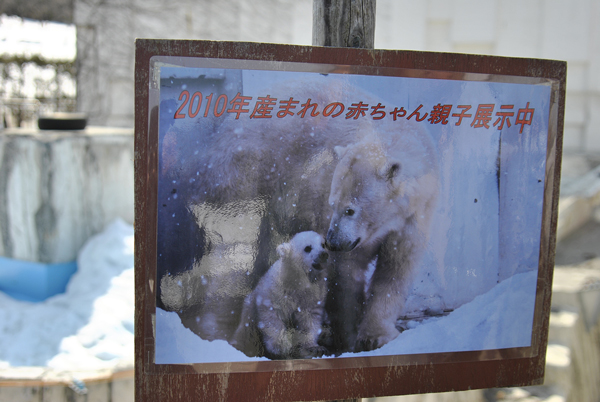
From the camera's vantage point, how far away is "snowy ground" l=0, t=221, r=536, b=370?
2.92ft

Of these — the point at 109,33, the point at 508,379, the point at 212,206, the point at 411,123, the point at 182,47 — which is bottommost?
the point at 508,379

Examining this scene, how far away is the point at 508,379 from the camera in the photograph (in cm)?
100

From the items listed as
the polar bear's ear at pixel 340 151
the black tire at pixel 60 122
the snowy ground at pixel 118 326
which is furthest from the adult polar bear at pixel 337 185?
the black tire at pixel 60 122

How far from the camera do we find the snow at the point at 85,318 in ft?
8.02

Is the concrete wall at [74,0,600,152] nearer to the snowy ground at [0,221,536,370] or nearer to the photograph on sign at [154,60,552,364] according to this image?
the snowy ground at [0,221,536,370]

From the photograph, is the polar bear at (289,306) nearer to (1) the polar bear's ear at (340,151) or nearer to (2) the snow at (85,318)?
(1) the polar bear's ear at (340,151)

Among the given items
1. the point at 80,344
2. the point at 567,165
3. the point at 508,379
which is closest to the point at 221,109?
the point at 508,379

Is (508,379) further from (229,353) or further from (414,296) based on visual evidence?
(229,353)

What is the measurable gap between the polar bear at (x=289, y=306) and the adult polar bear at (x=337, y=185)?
2 cm

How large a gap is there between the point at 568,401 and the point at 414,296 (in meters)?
1.54

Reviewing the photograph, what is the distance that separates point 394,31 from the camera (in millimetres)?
4188

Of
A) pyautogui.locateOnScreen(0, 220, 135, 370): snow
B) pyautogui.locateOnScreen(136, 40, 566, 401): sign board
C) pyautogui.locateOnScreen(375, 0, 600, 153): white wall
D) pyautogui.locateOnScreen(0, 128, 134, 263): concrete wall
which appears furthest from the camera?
pyautogui.locateOnScreen(375, 0, 600, 153): white wall

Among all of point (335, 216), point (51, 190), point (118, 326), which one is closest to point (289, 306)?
point (335, 216)

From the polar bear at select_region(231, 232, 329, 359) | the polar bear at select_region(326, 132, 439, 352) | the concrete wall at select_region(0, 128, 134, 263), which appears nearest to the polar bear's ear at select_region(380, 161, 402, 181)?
the polar bear at select_region(326, 132, 439, 352)
